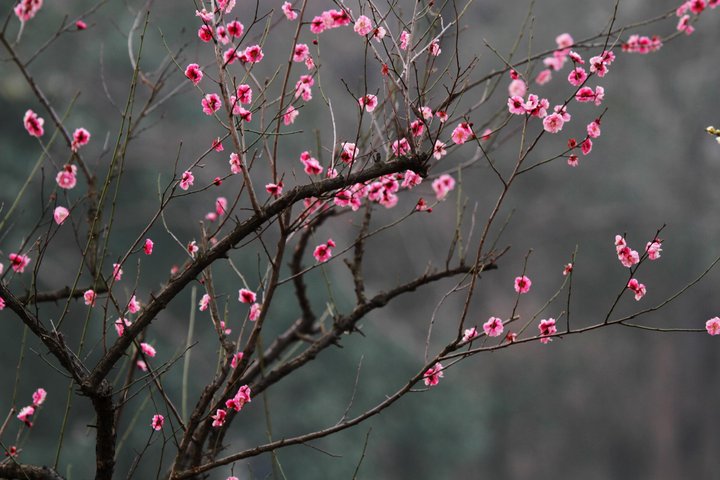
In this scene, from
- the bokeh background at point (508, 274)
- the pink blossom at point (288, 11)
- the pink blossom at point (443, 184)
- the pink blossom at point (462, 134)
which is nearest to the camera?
the pink blossom at point (462, 134)

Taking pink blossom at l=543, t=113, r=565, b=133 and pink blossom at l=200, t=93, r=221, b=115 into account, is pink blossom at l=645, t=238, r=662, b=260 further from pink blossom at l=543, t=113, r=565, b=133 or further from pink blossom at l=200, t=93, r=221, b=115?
pink blossom at l=200, t=93, r=221, b=115

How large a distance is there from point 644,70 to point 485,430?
14.8 ft

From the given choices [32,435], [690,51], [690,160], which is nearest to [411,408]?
[32,435]

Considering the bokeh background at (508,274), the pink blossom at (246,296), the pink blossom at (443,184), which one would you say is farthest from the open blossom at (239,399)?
the bokeh background at (508,274)

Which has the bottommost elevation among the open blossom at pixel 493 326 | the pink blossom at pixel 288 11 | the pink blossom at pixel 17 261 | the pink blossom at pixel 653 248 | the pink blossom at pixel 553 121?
the open blossom at pixel 493 326

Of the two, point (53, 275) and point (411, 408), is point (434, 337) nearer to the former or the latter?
point (411, 408)

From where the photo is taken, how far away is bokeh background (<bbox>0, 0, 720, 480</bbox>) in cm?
643

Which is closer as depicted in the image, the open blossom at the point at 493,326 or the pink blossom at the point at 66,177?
the open blossom at the point at 493,326

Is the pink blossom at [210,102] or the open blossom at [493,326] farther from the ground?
the pink blossom at [210,102]

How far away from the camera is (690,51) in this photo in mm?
8570

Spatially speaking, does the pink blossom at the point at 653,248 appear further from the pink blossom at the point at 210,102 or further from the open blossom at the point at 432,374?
the pink blossom at the point at 210,102

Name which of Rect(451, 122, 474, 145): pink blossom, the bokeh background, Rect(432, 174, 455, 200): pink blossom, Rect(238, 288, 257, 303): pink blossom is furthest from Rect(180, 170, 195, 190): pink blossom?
the bokeh background

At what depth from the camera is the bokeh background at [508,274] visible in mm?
6426

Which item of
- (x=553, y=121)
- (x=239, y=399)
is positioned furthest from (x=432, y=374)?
(x=553, y=121)
